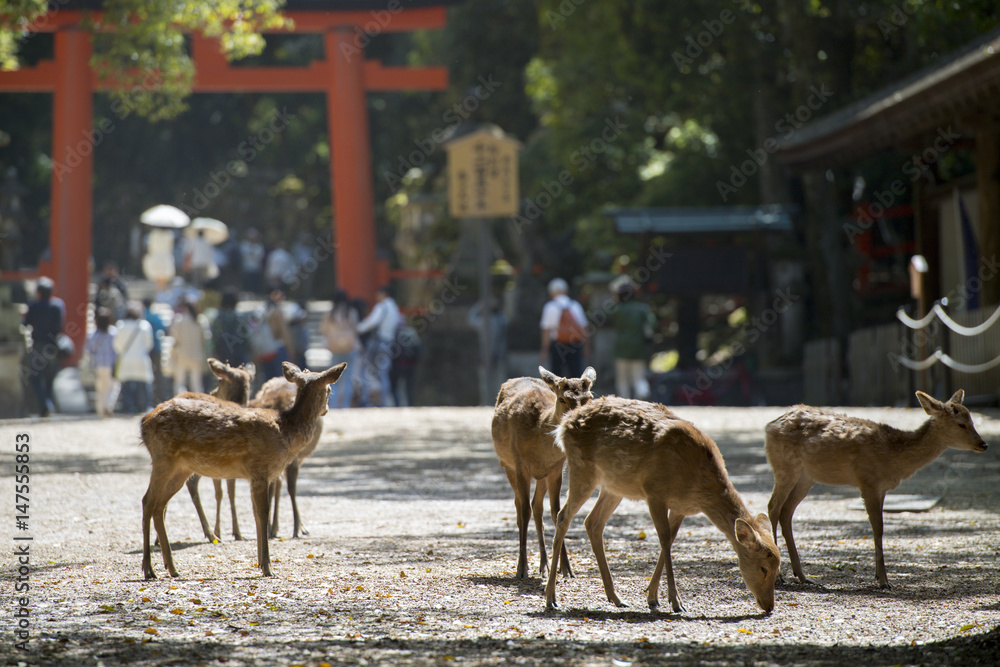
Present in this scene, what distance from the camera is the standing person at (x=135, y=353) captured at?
16062 mm

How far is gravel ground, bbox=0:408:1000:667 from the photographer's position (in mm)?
4922

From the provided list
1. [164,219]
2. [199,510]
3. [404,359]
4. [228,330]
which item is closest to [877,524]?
[199,510]

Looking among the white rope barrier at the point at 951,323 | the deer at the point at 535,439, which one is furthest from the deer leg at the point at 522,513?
the white rope barrier at the point at 951,323

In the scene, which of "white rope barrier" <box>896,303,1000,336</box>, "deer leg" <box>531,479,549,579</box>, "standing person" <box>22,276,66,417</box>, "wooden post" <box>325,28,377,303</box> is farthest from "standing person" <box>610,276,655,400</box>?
"deer leg" <box>531,479,549,579</box>

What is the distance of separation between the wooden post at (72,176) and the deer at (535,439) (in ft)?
55.5

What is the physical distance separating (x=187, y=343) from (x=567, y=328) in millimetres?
5620

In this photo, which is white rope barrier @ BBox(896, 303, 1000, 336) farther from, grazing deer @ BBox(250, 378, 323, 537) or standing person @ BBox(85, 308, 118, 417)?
standing person @ BBox(85, 308, 118, 417)

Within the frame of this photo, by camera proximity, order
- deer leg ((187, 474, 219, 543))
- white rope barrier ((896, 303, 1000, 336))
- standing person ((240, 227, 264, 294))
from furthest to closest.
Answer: standing person ((240, 227, 264, 294)) < white rope barrier ((896, 303, 1000, 336)) < deer leg ((187, 474, 219, 543))

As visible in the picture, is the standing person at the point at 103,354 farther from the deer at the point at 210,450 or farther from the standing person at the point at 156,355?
the deer at the point at 210,450

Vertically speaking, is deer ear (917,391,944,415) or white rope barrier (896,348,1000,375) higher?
deer ear (917,391,944,415)

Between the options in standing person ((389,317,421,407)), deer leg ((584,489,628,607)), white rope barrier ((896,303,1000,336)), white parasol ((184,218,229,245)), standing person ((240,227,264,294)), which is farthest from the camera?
standing person ((240,227,264,294))

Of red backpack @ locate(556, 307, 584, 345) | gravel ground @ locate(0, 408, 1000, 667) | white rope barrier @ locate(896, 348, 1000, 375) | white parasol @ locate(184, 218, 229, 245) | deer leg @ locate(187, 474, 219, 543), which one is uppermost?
white parasol @ locate(184, 218, 229, 245)

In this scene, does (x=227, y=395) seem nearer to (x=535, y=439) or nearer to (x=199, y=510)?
(x=199, y=510)

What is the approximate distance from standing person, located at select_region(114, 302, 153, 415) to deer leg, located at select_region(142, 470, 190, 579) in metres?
9.80
